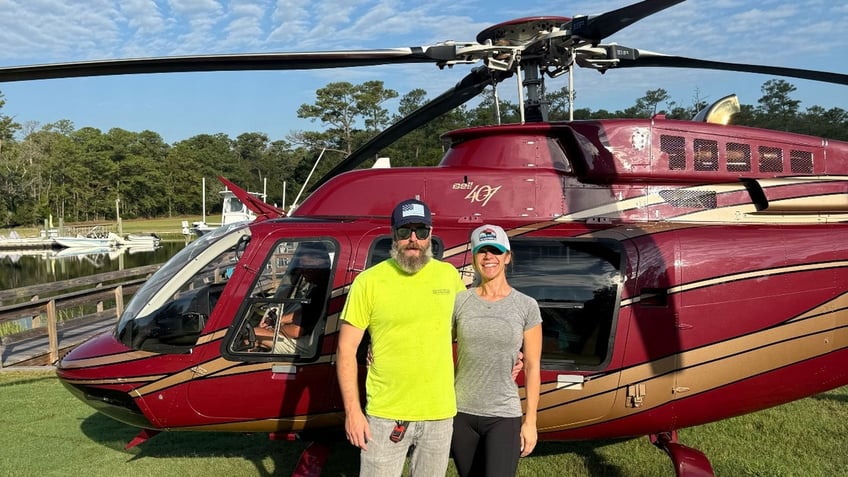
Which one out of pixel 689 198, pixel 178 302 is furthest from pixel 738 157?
pixel 178 302

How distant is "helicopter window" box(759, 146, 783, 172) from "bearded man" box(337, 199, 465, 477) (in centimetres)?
313

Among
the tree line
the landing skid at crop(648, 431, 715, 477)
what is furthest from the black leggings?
the tree line

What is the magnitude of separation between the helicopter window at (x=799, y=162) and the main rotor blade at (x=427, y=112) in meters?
2.53

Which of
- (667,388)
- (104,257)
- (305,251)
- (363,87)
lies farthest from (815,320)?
A: (363,87)

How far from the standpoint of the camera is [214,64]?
4.09 metres

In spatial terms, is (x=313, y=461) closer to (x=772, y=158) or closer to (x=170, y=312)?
(x=170, y=312)

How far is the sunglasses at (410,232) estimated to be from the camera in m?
2.59

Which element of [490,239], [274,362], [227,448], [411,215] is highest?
[411,215]

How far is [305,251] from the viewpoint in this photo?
4.09 metres

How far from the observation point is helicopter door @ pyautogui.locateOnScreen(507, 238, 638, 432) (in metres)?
3.81

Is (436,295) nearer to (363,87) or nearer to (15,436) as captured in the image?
(15,436)

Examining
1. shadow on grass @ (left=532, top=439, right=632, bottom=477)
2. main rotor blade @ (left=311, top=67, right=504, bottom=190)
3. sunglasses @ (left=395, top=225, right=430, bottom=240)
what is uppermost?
main rotor blade @ (left=311, top=67, right=504, bottom=190)

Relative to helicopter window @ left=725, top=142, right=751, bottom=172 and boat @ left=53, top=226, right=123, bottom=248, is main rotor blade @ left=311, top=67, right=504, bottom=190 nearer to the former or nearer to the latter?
helicopter window @ left=725, top=142, right=751, bottom=172

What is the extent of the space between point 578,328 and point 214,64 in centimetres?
318
